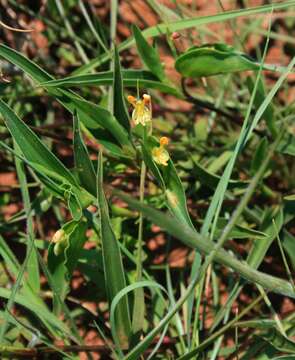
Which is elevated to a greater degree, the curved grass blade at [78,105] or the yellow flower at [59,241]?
the curved grass blade at [78,105]

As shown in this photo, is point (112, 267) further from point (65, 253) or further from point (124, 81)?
point (124, 81)

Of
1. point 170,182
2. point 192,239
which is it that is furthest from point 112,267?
point 192,239

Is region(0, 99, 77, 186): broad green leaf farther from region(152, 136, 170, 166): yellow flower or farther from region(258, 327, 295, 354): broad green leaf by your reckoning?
region(258, 327, 295, 354): broad green leaf

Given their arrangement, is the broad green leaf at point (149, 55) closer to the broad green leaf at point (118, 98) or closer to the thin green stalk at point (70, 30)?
the broad green leaf at point (118, 98)

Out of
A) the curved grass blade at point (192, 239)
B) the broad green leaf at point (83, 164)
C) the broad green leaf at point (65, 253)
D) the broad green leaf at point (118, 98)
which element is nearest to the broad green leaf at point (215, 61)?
the broad green leaf at point (118, 98)

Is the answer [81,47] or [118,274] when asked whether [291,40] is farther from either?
[118,274]

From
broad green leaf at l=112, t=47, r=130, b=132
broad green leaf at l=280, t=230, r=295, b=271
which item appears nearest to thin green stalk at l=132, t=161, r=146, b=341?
broad green leaf at l=112, t=47, r=130, b=132

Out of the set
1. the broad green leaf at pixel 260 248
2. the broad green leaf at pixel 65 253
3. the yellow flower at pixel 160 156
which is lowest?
the broad green leaf at pixel 260 248
